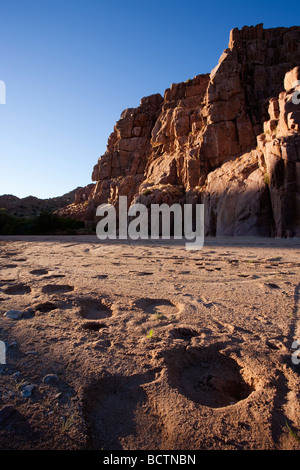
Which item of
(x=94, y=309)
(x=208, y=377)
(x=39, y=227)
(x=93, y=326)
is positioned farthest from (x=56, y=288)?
(x=39, y=227)

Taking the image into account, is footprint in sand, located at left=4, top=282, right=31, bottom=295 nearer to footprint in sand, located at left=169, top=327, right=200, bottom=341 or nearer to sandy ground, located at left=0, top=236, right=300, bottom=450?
sandy ground, located at left=0, top=236, right=300, bottom=450

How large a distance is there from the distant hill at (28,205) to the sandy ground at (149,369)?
46.9 metres

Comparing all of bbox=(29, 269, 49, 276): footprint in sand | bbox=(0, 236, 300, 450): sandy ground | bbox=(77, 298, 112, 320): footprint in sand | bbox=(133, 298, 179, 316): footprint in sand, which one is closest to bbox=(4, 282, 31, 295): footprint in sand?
bbox=(0, 236, 300, 450): sandy ground

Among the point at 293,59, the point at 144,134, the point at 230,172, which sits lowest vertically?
the point at 230,172

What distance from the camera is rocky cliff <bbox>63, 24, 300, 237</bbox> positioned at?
17500mm

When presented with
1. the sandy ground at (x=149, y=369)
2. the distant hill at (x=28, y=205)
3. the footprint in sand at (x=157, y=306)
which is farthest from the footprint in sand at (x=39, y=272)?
the distant hill at (x=28, y=205)

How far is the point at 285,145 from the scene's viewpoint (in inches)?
651

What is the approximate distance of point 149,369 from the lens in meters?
2.06

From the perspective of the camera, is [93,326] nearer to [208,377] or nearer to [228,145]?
[208,377]

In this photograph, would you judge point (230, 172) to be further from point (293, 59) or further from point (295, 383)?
point (295, 383)

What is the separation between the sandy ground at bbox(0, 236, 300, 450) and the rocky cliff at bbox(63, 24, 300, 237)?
1452 centimetres

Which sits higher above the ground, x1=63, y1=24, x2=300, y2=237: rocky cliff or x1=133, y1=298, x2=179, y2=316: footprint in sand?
x1=63, y1=24, x2=300, y2=237: rocky cliff

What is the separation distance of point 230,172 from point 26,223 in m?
20.5
